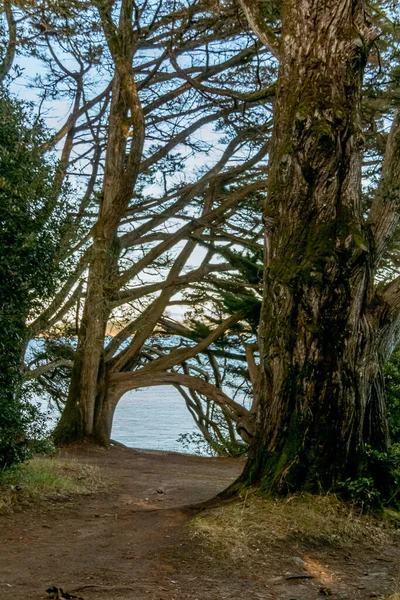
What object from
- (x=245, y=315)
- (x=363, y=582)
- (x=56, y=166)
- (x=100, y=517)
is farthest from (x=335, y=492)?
(x=245, y=315)

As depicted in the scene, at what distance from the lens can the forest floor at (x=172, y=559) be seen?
439 centimetres

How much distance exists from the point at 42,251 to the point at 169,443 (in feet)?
46.5

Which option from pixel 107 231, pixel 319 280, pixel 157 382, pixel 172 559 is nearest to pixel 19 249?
pixel 319 280

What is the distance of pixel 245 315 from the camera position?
1412 centimetres

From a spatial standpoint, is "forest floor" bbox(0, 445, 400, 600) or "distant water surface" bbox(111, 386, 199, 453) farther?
"distant water surface" bbox(111, 386, 199, 453)

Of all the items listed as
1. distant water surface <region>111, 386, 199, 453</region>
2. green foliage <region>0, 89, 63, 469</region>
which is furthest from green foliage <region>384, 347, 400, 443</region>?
distant water surface <region>111, 386, 199, 453</region>

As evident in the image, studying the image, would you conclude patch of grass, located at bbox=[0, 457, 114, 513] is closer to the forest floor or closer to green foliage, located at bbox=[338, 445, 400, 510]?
the forest floor

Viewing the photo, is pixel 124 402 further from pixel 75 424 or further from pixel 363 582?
pixel 363 582

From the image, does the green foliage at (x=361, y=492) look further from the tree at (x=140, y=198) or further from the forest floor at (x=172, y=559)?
the tree at (x=140, y=198)

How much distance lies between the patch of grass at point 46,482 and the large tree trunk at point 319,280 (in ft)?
7.38

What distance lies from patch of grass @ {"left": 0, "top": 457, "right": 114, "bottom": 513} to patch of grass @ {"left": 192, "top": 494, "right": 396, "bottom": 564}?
2.02m

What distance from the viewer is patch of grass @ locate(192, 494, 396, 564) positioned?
5.32 metres

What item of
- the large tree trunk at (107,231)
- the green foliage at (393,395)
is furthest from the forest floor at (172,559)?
the green foliage at (393,395)

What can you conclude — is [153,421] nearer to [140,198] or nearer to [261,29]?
[140,198]
